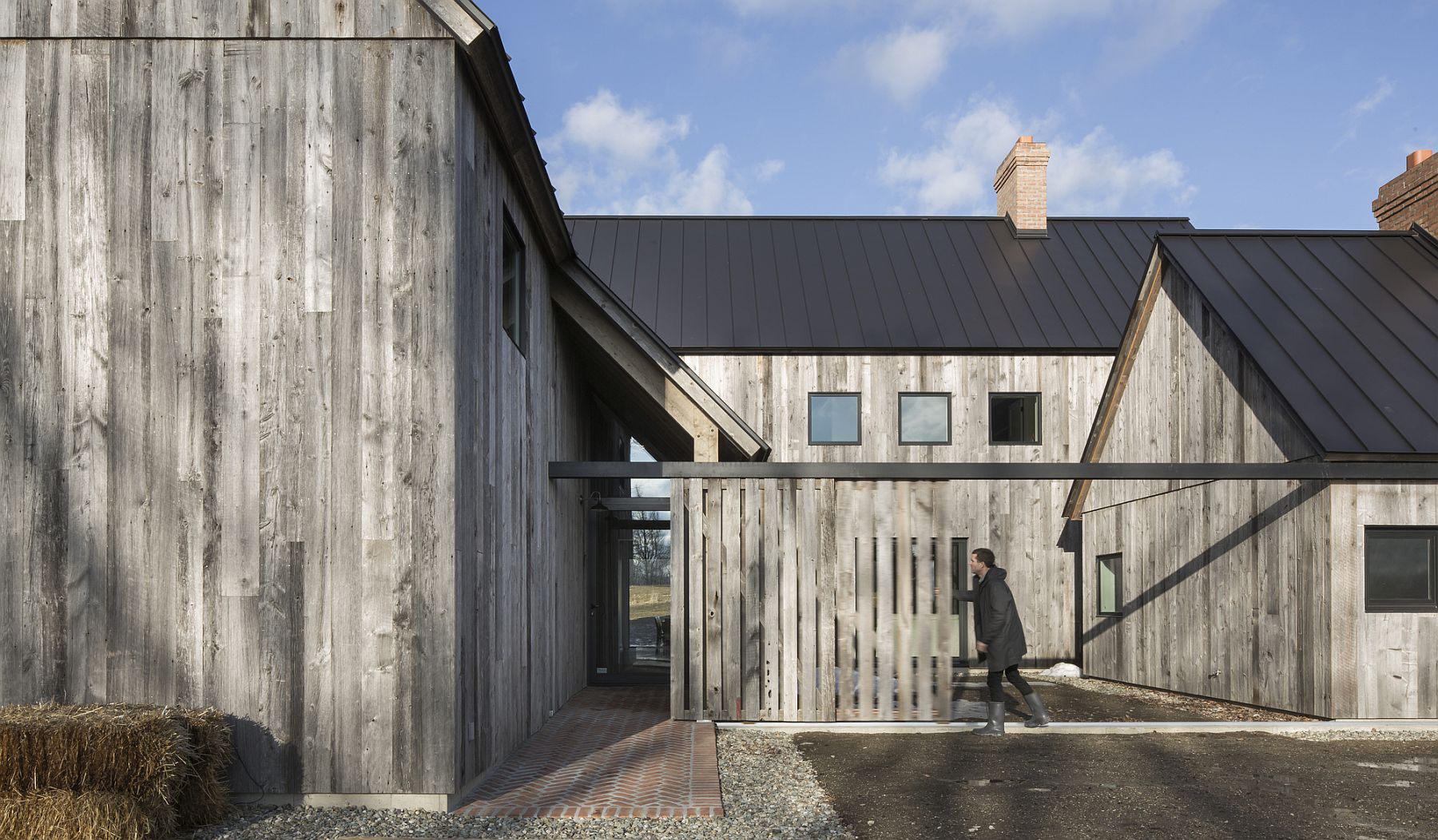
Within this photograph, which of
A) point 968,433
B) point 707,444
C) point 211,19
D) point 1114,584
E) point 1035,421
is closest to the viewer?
point 211,19

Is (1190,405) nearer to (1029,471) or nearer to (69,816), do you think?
(1029,471)

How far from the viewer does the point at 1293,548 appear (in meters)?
11.0

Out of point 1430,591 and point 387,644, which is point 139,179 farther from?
point 1430,591

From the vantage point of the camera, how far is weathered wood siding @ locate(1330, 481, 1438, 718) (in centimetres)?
1050

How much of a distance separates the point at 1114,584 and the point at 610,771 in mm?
9957

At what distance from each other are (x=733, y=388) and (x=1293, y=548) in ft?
28.8


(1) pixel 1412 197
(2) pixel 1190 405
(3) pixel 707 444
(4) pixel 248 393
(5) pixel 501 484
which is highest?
(1) pixel 1412 197

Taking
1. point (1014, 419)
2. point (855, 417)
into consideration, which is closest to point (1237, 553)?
point (1014, 419)

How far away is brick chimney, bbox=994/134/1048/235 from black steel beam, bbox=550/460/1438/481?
12.1m

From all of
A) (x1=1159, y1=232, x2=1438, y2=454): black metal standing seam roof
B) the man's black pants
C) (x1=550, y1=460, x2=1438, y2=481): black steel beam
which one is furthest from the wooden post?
(x1=1159, y1=232, x2=1438, y2=454): black metal standing seam roof

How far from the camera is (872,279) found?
20.0m

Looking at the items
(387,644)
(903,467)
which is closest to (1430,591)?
(903,467)

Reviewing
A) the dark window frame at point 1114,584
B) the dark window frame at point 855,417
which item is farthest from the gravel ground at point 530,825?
the dark window frame at point 855,417

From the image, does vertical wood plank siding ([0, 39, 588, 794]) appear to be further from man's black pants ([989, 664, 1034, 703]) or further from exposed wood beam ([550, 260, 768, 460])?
man's black pants ([989, 664, 1034, 703])
